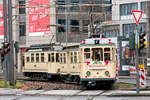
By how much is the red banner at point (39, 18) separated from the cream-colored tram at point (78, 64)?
34.0ft

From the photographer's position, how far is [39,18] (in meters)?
44.7

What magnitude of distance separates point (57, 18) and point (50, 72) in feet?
57.5

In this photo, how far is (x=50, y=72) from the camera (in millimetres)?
31438

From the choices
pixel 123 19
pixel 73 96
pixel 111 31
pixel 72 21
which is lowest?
pixel 73 96

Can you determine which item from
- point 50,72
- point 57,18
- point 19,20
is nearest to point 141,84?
point 50,72

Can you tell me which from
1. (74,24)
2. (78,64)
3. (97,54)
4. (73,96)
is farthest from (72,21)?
(73,96)

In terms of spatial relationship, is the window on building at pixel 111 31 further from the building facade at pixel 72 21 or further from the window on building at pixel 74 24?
the window on building at pixel 74 24

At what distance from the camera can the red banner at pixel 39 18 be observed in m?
43.9

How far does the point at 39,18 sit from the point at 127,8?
11186mm

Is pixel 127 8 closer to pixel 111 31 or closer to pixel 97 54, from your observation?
pixel 111 31

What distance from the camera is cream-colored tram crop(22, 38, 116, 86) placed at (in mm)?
20797

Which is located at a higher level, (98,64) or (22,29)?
(22,29)

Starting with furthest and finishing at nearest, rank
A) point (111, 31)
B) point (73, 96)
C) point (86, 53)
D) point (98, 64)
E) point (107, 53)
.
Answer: point (111, 31)
point (86, 53)
point (107, 53)
point (98, 64)
point (73, 96)

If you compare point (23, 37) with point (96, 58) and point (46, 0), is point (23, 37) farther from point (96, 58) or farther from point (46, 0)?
point (96, 58)
